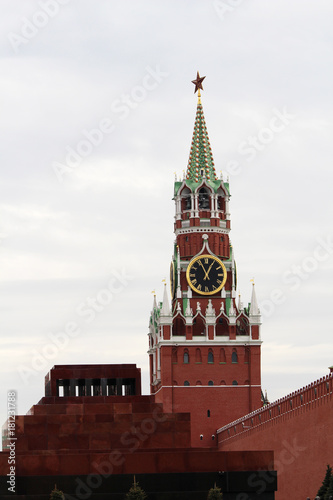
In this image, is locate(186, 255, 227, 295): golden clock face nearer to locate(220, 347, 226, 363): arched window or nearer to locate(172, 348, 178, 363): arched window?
locate(220, 347, 226, 363): arched window

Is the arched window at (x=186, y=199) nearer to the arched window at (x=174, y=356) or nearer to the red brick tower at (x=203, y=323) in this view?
the red brick tower at (x=203, y=323)

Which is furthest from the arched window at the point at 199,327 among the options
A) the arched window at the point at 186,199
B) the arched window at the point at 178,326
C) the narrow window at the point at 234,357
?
the arched window at the point at 186,199

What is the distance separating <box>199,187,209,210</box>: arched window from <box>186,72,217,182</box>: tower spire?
141cm

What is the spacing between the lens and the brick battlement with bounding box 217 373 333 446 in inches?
3273

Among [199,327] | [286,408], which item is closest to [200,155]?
[199,327]

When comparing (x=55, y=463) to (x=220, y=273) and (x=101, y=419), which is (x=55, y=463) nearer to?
(x=101, y=419)

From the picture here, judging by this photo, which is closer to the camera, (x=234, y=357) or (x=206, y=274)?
(x=234, y=357)

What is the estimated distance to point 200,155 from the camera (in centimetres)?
14100

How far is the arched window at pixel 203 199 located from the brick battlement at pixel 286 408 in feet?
86.9

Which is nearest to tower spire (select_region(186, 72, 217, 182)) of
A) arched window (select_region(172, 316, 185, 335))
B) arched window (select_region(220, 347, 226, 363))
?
arched window (select_region(172, 316, 185, 335))

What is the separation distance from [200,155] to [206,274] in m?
14.1

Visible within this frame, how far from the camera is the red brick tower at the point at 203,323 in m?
130

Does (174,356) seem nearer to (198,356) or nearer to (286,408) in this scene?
(198,356)

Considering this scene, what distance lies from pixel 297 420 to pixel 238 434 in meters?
26.5
